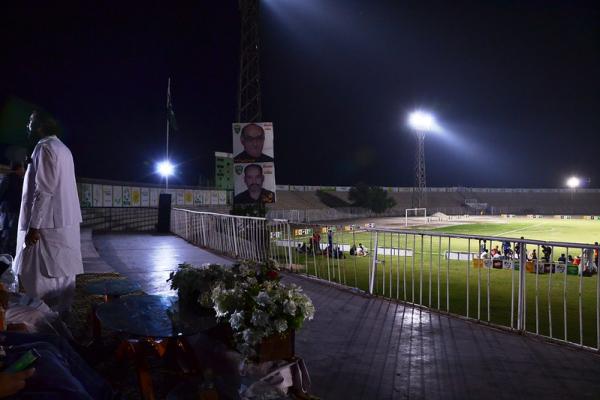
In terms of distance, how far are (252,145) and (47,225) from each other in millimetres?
10650

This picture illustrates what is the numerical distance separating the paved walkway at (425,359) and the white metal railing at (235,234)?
3.83 m

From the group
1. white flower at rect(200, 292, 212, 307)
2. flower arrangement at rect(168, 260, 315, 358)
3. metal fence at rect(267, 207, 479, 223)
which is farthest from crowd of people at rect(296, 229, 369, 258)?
metal fence at rect(267, 207, 479, 223)

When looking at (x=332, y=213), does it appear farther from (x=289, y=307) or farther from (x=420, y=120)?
(x=289, y=307)

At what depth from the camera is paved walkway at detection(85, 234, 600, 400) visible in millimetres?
3391

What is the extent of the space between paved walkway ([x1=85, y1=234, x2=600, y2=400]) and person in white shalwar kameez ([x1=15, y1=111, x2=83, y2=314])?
194cm

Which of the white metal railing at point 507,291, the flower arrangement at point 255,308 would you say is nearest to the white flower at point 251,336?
the flower arrangement at point 255,308

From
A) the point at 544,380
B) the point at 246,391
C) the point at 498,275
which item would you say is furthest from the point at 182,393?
the point at 498,275

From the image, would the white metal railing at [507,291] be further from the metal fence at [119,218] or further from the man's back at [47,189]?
the metal fence at [119,218]

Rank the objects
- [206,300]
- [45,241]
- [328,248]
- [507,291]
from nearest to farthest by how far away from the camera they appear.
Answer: [206,300] < [45,241] < [328,248] < [507,291]

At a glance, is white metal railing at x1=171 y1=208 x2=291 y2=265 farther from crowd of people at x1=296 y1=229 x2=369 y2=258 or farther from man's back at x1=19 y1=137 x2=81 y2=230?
man's back at x1=19 y1=137 x2=81 y2=230

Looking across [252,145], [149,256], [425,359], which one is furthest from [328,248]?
[425,359]

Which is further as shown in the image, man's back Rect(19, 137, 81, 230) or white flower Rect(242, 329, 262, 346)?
man's back Rect(19, 137, 81, 230)

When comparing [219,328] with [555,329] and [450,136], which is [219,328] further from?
[450,136]

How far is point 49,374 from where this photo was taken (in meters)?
2.08
